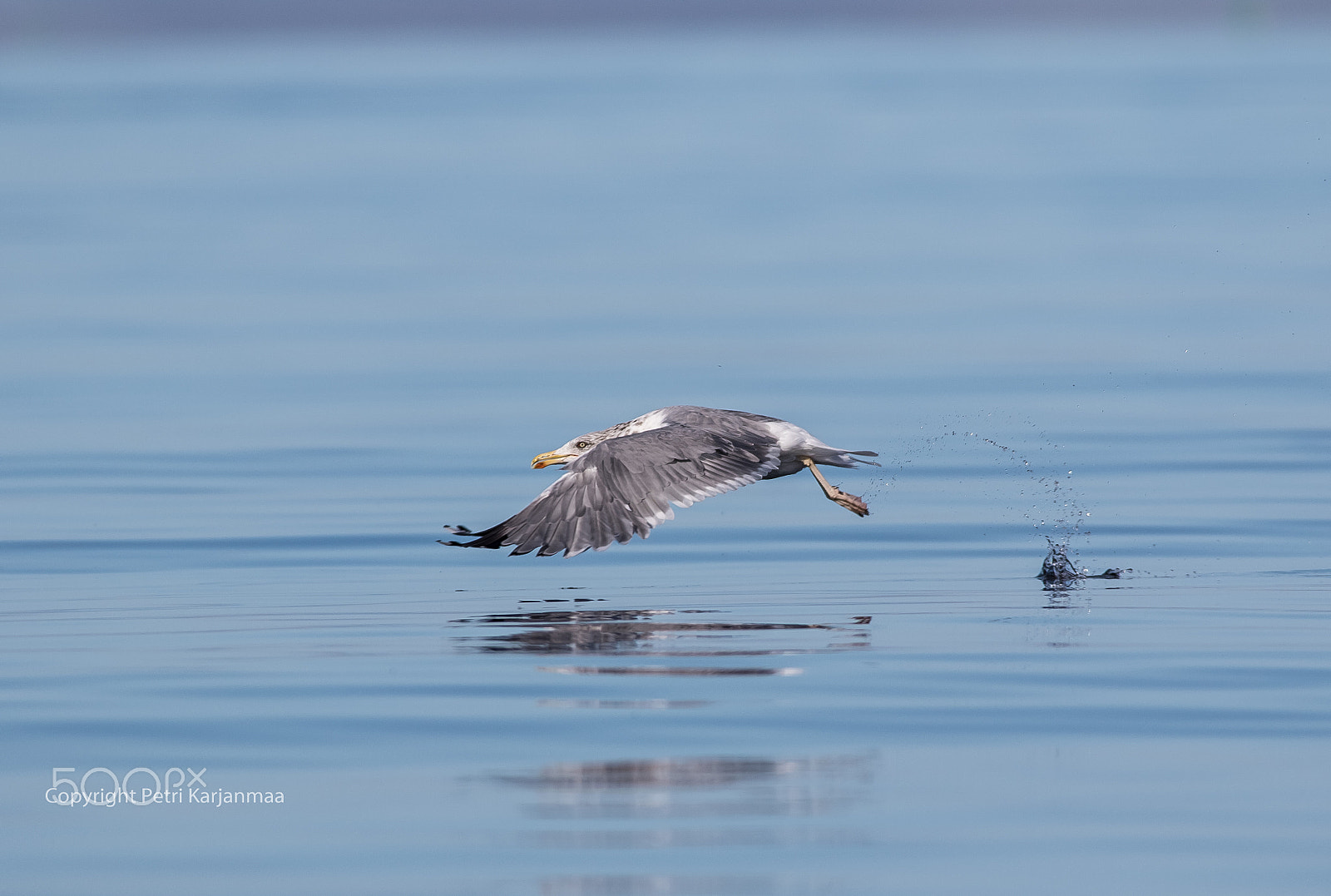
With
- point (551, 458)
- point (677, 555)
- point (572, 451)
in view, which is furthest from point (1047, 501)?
point (551, 458)

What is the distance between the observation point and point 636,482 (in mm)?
13109

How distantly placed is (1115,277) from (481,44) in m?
129

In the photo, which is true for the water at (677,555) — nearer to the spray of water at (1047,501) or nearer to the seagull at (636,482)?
the spray of water at (1047,501)

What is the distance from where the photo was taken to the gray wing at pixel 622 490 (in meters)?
12.9

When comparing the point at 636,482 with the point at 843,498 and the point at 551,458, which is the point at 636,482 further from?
the point at 843,498

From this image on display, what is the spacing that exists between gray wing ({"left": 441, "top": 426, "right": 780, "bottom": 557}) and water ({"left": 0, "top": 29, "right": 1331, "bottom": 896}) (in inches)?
14.2

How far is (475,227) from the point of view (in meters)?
38.1

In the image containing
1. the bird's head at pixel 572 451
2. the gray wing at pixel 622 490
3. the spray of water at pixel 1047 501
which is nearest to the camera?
the gray wing at pixel 622 490

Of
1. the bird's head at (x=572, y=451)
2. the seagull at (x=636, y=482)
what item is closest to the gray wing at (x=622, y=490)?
the seagull at (x=636, y=482)

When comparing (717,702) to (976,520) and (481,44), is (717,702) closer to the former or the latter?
(976,520)

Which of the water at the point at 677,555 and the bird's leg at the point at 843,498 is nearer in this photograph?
the water at the point at 677,555

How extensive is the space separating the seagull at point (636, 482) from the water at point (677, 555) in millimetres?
367

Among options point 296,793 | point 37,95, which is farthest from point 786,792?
point 37,95

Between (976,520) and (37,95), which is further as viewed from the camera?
(37,95)
